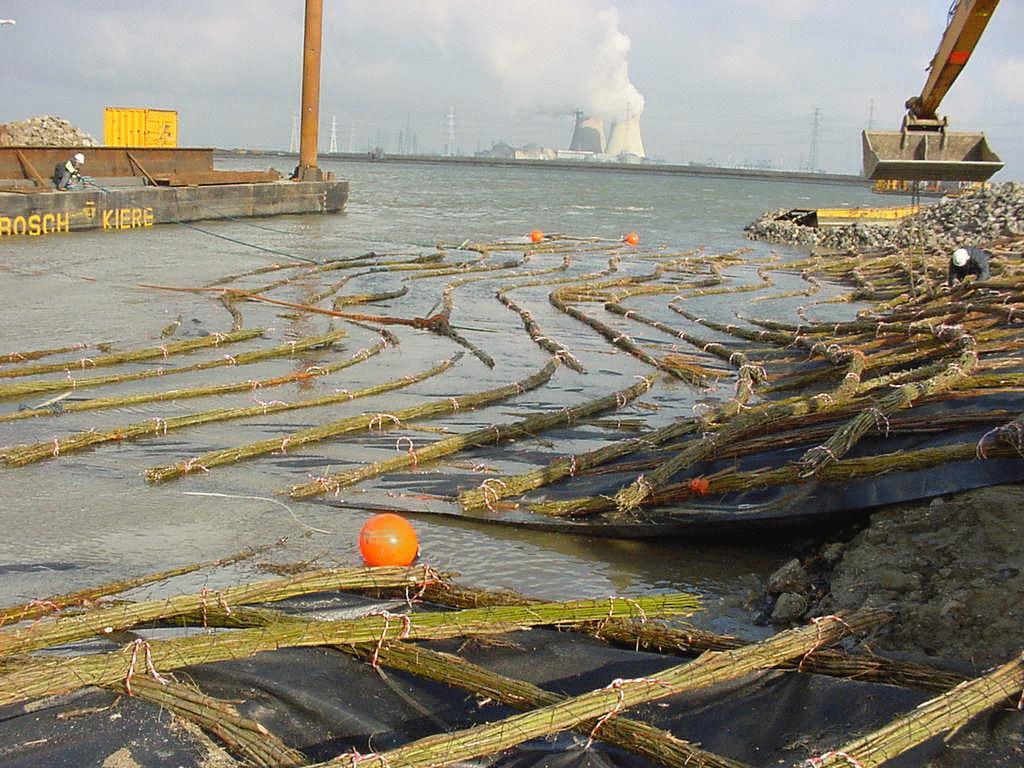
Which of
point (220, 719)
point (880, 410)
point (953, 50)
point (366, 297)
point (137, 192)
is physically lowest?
point (220, 719)

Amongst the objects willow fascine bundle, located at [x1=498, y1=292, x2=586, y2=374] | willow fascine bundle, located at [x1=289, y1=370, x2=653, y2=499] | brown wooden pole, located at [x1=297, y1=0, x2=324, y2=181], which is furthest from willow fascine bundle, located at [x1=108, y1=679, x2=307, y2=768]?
brown wooden pole, located at [x1=297, y1=0, x2=324, y2=181]

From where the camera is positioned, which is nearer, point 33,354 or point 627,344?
point 33,354

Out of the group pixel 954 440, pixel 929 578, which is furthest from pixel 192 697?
pixel 954 440

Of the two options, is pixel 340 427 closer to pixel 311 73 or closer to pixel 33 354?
pixel 33 354

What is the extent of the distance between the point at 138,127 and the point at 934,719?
36733mm

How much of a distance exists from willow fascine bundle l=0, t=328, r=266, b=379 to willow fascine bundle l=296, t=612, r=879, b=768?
9.33 meters

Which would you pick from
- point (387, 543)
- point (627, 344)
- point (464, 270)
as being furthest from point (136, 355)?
point (464, 270)

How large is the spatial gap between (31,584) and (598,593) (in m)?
3.55

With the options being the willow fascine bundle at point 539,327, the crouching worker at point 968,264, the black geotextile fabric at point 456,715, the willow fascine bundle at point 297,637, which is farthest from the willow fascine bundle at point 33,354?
the crouching worker at point 968,264

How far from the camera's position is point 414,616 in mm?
4164

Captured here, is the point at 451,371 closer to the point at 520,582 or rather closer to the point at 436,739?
the point at 520,582

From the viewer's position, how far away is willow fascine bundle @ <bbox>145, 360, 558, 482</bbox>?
26.3ft

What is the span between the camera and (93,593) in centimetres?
532

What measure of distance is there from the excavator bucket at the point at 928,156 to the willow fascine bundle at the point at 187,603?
9478 millimetres
